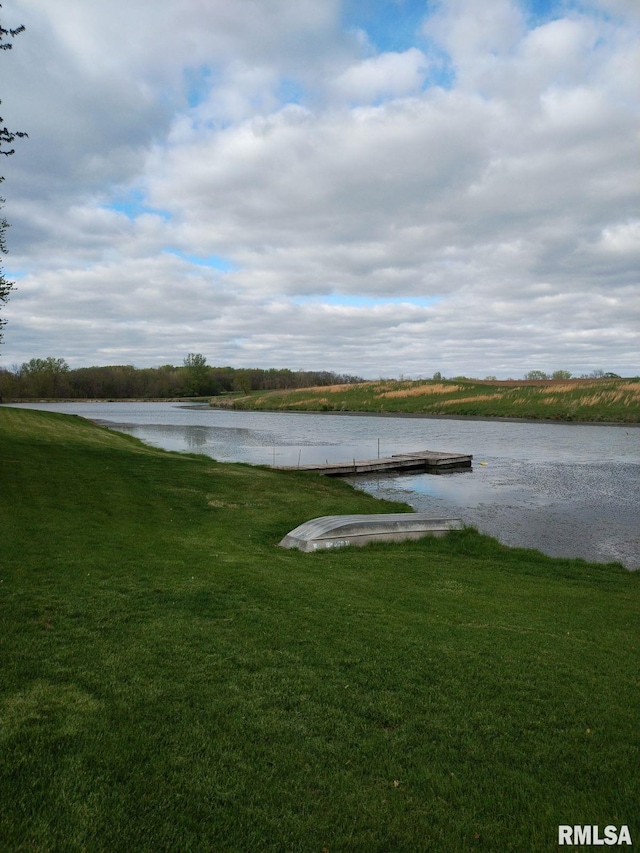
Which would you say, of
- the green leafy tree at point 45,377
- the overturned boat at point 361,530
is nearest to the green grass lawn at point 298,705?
the overturned boat at point 361,530

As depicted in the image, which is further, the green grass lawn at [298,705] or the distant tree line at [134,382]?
the distant tree line at [134,382]

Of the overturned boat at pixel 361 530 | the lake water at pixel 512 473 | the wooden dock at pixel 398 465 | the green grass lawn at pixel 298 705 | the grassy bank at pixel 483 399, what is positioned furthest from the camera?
the grassy bank at pixel 483 399

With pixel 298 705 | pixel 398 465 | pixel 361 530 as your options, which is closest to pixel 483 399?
pixel 398 465

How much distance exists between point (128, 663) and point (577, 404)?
61.2 metres

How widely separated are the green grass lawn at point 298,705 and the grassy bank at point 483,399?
2096 inches

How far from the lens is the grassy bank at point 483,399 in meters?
55.8

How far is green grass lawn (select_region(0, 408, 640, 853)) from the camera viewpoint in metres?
2.81

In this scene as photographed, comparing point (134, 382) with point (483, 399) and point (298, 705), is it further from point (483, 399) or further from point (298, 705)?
point (298, 705)

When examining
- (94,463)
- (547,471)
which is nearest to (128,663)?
(94,463)

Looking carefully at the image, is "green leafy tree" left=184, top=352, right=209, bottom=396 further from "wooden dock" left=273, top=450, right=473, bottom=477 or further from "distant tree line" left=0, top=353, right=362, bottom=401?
"wooden dock" left=273, top=450, right=473, bottom=477

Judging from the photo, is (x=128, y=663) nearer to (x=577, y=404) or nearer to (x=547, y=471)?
(x=547, y=471)

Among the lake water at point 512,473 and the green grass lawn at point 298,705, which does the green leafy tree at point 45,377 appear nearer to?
the lake water at point 512,473

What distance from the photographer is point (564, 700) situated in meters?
4.23

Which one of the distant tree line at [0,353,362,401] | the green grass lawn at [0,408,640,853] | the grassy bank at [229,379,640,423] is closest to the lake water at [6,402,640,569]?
the green grass lawn at [0,408,640,853]
